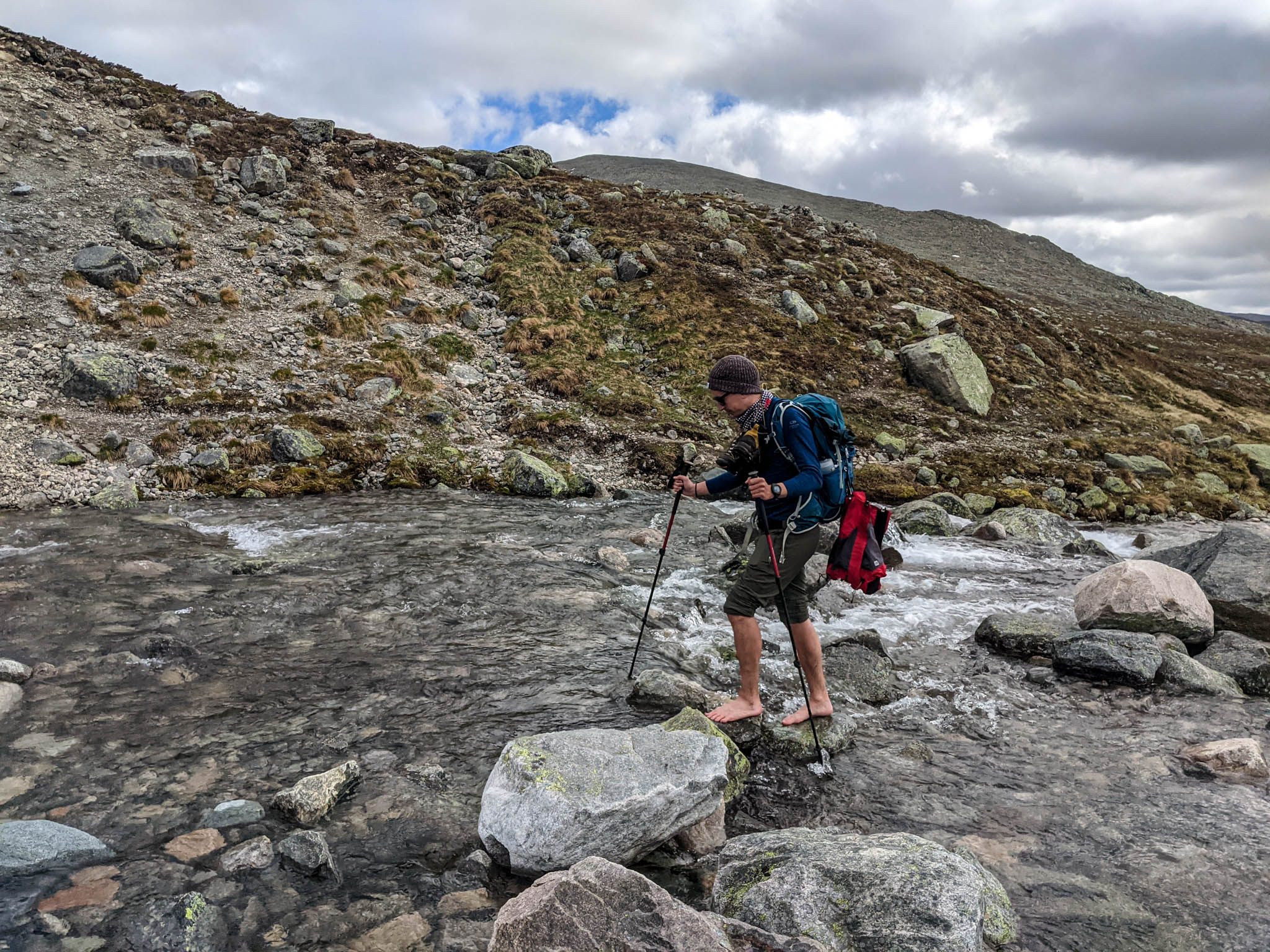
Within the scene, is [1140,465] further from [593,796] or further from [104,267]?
[104,267]

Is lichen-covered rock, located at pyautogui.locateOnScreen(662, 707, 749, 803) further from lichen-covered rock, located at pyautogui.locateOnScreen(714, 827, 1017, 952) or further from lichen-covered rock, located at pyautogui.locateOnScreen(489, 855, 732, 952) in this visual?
lichen-covered rock, located at pyautogui.locateOnScreen(489, 855, 732, 952)

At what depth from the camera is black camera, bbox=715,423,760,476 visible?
6.61 m

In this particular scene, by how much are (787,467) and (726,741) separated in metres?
2.69

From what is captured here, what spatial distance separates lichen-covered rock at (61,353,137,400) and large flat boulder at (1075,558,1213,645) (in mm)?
21443

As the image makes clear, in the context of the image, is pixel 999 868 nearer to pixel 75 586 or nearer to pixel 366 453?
pixel 75 586

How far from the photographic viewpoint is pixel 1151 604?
10.1 m

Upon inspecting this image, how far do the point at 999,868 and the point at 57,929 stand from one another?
247 inches

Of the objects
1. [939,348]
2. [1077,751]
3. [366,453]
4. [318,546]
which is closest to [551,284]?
[366,453]

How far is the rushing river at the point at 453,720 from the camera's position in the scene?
479cm

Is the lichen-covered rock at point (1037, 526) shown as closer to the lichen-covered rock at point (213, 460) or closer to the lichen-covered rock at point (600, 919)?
the lichen-covered rock at point (600, 919)

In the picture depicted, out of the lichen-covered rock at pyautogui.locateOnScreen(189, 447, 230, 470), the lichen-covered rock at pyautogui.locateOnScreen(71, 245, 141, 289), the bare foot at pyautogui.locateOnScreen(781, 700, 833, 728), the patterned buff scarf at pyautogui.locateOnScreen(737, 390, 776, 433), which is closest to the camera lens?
the patterned buff scarf at pyautogui.locateOnScreen(737, 390, 776, 433)

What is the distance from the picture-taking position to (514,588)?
11297 millimetres

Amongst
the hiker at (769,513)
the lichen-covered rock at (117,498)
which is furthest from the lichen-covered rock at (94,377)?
the hiker at (769,513)

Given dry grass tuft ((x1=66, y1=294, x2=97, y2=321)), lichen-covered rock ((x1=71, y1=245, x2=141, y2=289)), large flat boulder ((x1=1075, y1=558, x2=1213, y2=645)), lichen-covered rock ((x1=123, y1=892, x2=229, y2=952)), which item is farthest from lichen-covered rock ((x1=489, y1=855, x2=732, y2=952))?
lichen-covered rock ((x1=71, y1=245, x2=141, y2=289))
